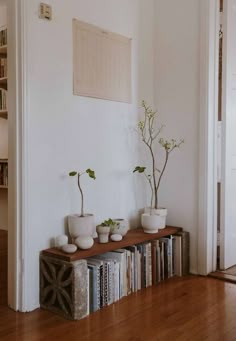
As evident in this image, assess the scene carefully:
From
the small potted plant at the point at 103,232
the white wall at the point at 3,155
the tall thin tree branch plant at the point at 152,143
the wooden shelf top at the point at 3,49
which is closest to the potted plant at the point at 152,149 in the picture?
the tall thin tree branch plant at the point at 152,143

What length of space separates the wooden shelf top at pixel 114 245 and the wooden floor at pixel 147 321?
0.35 m

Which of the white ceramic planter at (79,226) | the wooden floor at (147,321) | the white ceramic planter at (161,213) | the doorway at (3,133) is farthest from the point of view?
the doorway at (3,133)

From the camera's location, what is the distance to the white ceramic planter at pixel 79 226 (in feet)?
7.91

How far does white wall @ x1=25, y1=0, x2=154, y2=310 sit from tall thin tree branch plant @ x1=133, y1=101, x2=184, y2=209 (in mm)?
107

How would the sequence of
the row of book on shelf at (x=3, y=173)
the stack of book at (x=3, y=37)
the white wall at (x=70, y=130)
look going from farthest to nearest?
1. the row of book on shelf at (x=3, y=173)
2. the stack of book at (x=3, y=37)
3. the white wall at (x=70, y=130)

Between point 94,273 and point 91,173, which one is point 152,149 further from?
point 94,273

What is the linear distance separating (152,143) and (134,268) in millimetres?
1131

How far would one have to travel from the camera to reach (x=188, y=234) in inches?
118

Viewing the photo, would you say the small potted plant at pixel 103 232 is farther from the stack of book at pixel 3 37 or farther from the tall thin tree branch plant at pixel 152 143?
the stack of book at pixel 3 37

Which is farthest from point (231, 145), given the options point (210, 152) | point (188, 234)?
point (188, 234)

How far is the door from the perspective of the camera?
299 cm

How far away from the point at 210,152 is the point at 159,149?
1.54 ft

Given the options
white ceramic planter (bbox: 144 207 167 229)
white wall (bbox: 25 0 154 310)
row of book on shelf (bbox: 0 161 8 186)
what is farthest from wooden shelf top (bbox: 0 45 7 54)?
white ceramic planter (bbox: 144 207 167 229)

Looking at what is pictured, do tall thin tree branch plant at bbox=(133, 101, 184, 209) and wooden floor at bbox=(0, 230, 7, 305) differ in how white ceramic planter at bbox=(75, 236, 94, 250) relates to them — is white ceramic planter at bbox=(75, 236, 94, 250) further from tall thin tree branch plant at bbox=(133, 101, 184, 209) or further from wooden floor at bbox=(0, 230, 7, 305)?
tall thin tree branch plant at bbox=(133, 101, 184, 209)
